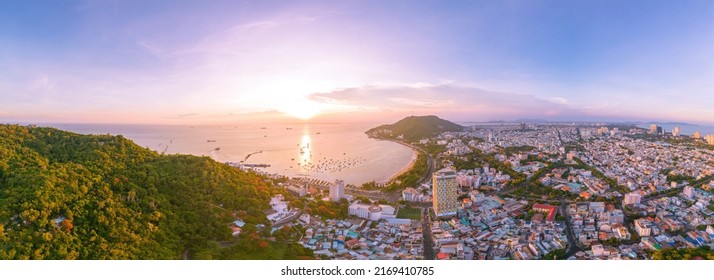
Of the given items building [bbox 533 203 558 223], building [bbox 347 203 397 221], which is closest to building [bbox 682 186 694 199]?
building [bbox 533 203 558 223]

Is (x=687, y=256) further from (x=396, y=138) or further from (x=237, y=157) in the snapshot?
(x=237, y=157)

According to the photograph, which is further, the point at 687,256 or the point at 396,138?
the point at 396,138

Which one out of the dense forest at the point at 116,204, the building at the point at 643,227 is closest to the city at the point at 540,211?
the building at the point at 643,227

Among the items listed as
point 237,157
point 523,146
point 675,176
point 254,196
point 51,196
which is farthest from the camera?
point 237,157

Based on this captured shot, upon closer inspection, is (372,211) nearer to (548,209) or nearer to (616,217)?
(548,209)

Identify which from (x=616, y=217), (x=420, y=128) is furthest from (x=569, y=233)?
(x=420, y=128)
